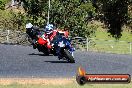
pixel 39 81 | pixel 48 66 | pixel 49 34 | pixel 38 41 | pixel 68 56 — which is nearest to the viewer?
pixel 39 81

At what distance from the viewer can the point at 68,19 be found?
4234cm

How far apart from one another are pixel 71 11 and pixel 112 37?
2446cm

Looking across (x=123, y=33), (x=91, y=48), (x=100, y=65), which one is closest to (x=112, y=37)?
(x=123, y=33)

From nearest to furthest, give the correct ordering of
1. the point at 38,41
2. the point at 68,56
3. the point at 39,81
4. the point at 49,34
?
the point at 39,81
the point at 68,56
the point at 49,34
the point at 38,41

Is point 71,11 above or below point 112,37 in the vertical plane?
above

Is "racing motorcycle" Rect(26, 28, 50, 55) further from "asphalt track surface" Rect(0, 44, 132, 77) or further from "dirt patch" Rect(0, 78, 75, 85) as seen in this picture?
"dirt patch" Rect(0, 78, 75, 85)

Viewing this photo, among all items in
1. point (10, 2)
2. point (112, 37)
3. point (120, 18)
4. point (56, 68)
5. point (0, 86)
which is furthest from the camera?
point (10, 2)

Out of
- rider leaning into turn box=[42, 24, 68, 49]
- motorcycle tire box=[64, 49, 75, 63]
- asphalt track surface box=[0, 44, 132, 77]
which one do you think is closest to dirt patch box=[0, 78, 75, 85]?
asphalt track surface box=[0, 44, 132, 77]

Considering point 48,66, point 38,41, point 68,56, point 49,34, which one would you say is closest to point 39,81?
point 48,66

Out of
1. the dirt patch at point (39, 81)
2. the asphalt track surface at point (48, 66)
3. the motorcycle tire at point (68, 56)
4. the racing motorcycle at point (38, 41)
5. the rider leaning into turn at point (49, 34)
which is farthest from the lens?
the racing motorcycle at point (38, 41)

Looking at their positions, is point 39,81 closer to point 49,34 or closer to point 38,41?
point 49,34

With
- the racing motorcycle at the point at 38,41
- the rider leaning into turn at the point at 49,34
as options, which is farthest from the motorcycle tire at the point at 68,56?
the racing motorcycle at the point at 38,41

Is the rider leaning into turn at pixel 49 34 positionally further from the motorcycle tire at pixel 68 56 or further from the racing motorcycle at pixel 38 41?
the motorcycle tire at pixel 68 56

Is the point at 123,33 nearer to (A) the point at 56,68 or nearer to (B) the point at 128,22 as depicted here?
(B) the point at 128,22
